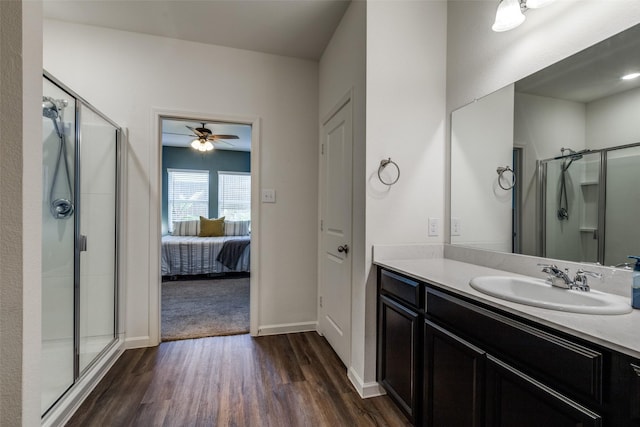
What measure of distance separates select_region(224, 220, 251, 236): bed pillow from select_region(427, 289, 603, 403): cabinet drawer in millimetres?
5316

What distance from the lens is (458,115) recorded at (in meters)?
1.84

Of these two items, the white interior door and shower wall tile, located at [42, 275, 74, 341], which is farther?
the white interior door

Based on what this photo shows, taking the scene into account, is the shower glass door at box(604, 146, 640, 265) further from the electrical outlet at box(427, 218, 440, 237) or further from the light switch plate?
the light switch plate

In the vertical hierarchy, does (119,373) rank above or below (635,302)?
below

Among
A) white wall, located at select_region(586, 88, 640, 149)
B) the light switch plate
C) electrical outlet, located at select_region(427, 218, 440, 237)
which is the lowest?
electrical outlet, located at select_region(427, 218, 440, 237)

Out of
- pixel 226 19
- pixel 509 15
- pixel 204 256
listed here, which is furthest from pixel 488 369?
pixel 204 256

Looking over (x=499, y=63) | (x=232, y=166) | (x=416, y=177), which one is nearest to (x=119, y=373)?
(x=416, y=177)

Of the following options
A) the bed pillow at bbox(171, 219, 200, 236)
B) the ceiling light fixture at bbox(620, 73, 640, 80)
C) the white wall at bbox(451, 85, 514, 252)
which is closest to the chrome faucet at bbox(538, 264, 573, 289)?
the white wall at bbox(451, 85, 514, 252)

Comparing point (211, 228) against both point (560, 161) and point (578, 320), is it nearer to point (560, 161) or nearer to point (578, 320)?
point (560, 161)

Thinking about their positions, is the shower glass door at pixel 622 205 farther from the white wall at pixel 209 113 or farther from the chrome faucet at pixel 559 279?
the white wall at pixel 209 113

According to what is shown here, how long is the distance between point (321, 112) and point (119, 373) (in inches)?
103

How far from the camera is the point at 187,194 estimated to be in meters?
6.33

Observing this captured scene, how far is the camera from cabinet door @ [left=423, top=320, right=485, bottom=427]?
107cm

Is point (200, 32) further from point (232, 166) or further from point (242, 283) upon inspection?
point (232, 166)
